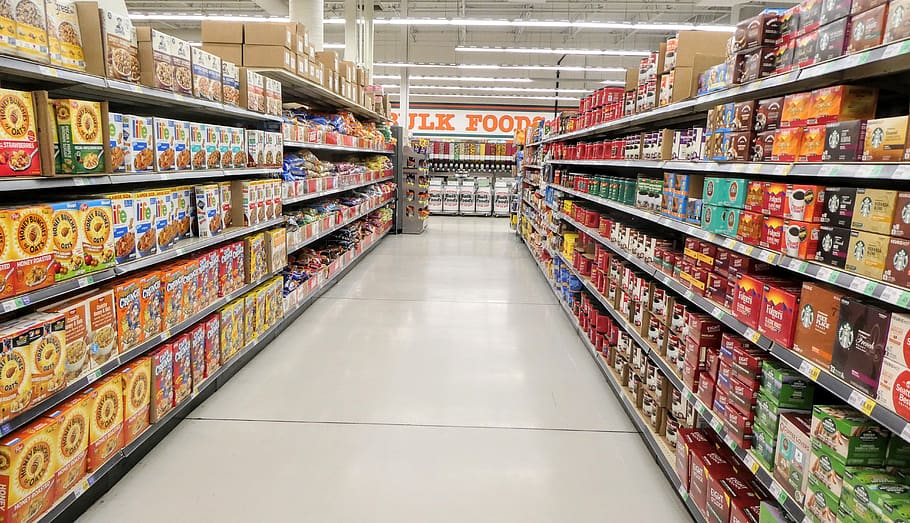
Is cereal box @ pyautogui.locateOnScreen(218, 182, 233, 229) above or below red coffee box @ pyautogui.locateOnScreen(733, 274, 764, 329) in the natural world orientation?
above

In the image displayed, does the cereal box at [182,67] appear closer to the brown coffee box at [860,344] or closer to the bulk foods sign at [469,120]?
the brown coffee box at [860,344]

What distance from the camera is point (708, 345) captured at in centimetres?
254

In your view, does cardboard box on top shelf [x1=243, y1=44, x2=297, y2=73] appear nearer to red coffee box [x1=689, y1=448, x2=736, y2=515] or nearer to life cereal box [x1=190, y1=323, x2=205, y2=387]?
life cereal box [x1=190, y1=323, x2=205, y2=387]

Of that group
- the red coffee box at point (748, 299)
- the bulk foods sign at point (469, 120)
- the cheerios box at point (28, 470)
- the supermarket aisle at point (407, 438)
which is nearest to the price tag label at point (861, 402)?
the red coffee box at point (748, 299)

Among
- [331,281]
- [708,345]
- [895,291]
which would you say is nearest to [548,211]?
[331,281]

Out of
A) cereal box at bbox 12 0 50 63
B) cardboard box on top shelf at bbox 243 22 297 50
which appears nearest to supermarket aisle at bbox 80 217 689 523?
cereal box at bbox 12 0 50 63

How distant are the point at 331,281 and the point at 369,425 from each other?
139 inches

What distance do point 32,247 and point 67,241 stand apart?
0.18 m

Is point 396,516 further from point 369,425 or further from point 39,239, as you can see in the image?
point 39,239

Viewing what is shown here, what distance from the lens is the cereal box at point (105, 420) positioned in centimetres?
234

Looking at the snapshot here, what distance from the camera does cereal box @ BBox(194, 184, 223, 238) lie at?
338 centimetres

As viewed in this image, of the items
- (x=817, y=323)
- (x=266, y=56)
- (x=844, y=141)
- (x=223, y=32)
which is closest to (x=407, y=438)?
(x=817, y=323)

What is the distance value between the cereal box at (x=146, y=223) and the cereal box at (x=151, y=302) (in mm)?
121

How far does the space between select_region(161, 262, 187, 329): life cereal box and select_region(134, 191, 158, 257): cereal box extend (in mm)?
154
